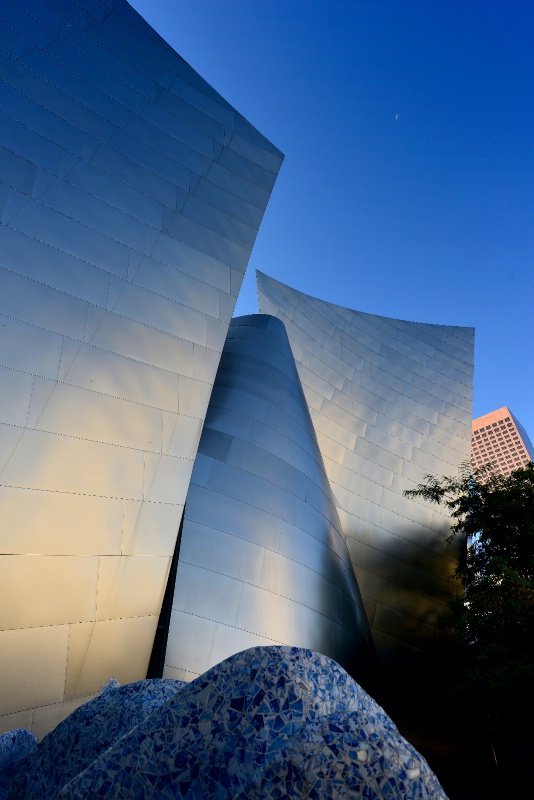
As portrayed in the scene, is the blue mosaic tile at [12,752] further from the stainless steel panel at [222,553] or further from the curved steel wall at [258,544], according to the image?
the stainless steel panel at [222,553]

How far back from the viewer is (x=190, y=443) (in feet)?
29.0

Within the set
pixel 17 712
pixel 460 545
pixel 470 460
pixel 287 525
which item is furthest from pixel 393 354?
pixel 17 712

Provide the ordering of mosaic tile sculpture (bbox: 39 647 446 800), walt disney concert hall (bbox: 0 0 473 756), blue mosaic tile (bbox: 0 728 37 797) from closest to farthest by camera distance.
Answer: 1. mosaic tile sculpture (bbox: 39 647 446 800)
2. blue mosaic tile (bbox: 0 728 37 797)
3. walt disney concert hall (bbox: 0 0 473 756)

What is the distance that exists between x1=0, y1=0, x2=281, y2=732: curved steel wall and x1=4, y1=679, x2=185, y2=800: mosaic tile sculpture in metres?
3.56

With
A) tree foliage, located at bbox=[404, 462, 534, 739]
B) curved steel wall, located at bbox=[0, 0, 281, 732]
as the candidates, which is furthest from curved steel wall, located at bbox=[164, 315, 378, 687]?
tree foliage, located at bbox=[404, 462, 534, 739]

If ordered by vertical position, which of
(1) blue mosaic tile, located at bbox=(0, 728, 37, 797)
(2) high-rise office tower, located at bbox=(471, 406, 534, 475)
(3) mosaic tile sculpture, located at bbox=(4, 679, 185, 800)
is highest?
(2) high-rise office tower, located at bbox=(471, 406, 534, 475)

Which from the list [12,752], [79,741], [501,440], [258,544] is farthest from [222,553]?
[501,440]

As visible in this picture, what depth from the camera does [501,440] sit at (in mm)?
185000

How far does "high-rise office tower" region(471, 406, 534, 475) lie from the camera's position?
17975 centimetres

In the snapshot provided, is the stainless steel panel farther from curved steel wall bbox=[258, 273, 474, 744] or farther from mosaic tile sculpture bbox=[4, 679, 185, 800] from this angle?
curved steel wall bbox=[258, 273, 474, 744]

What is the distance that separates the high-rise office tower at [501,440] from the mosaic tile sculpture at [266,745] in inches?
7640

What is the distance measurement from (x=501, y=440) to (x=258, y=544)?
199811mm

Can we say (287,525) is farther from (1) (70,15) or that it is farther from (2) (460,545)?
(1) (70,15)

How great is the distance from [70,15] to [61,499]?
1127 centimetres
